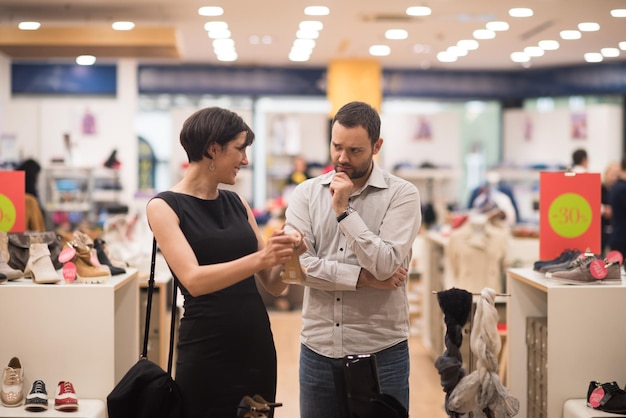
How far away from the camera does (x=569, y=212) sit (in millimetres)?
4039

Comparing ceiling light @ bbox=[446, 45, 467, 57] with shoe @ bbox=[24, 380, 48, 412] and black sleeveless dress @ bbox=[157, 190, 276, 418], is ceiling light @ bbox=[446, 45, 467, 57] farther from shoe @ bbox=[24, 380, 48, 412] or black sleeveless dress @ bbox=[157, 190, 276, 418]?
black sleeveless dress @ bbox=[157, 190, 276, 418]

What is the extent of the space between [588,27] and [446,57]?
3036 millimetres

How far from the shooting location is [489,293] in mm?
2750

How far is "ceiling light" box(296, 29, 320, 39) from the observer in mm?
9898

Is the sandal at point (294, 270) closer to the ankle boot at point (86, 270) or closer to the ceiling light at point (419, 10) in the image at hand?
the ankle boot at point (86, 270)

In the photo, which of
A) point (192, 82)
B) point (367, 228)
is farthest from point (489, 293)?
point (192, 82)

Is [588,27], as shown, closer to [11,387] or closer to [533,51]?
[533,51]

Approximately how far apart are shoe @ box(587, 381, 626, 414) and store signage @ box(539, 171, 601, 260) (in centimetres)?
84

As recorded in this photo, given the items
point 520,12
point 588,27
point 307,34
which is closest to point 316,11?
point 307,34

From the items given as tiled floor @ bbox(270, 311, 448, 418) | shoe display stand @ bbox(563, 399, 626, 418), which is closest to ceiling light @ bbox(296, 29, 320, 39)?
tiled floor @ bbox(270, 311, 448, 418)

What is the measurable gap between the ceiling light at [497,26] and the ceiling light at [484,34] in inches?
7.5

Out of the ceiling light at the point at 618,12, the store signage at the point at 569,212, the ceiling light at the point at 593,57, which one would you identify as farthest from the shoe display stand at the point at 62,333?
the ceiling light at the point at 593,57

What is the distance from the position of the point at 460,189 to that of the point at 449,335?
1189 cm

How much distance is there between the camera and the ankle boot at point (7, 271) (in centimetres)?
349
